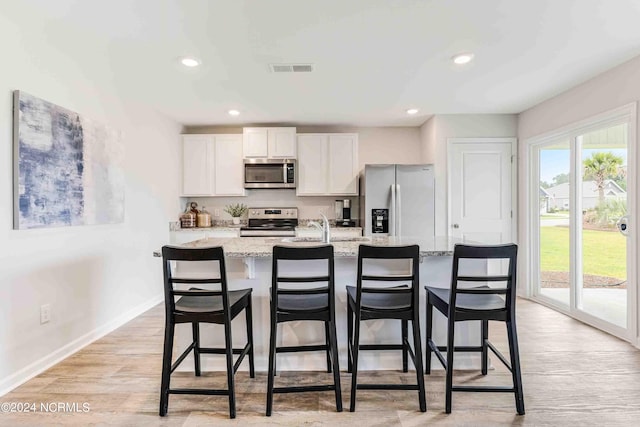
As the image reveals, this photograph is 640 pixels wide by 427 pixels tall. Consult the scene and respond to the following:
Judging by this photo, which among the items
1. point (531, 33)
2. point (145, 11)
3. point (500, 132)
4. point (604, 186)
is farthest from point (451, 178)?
point (145, 11)

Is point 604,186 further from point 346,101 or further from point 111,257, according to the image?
point 111,257

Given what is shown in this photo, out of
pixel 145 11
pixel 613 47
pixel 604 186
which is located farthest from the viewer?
pixel 604 186

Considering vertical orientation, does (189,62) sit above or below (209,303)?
above

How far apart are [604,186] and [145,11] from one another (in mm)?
4053

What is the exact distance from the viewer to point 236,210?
17.1ft

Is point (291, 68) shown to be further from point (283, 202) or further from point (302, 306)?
point (283, 202)

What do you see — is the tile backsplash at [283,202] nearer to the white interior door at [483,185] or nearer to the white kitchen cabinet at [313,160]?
the white kitchen cabinet at [313,160]

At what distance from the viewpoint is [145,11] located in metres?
2.11

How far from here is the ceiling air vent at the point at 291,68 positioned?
2.93 m

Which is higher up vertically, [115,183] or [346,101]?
[346,101]

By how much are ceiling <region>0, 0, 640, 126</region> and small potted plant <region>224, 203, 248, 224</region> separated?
1735mm

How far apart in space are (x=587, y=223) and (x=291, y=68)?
327cm

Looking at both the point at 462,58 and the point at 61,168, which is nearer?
the point at 61,168

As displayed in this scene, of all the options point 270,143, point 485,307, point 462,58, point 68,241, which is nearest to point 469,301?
point 485,307
